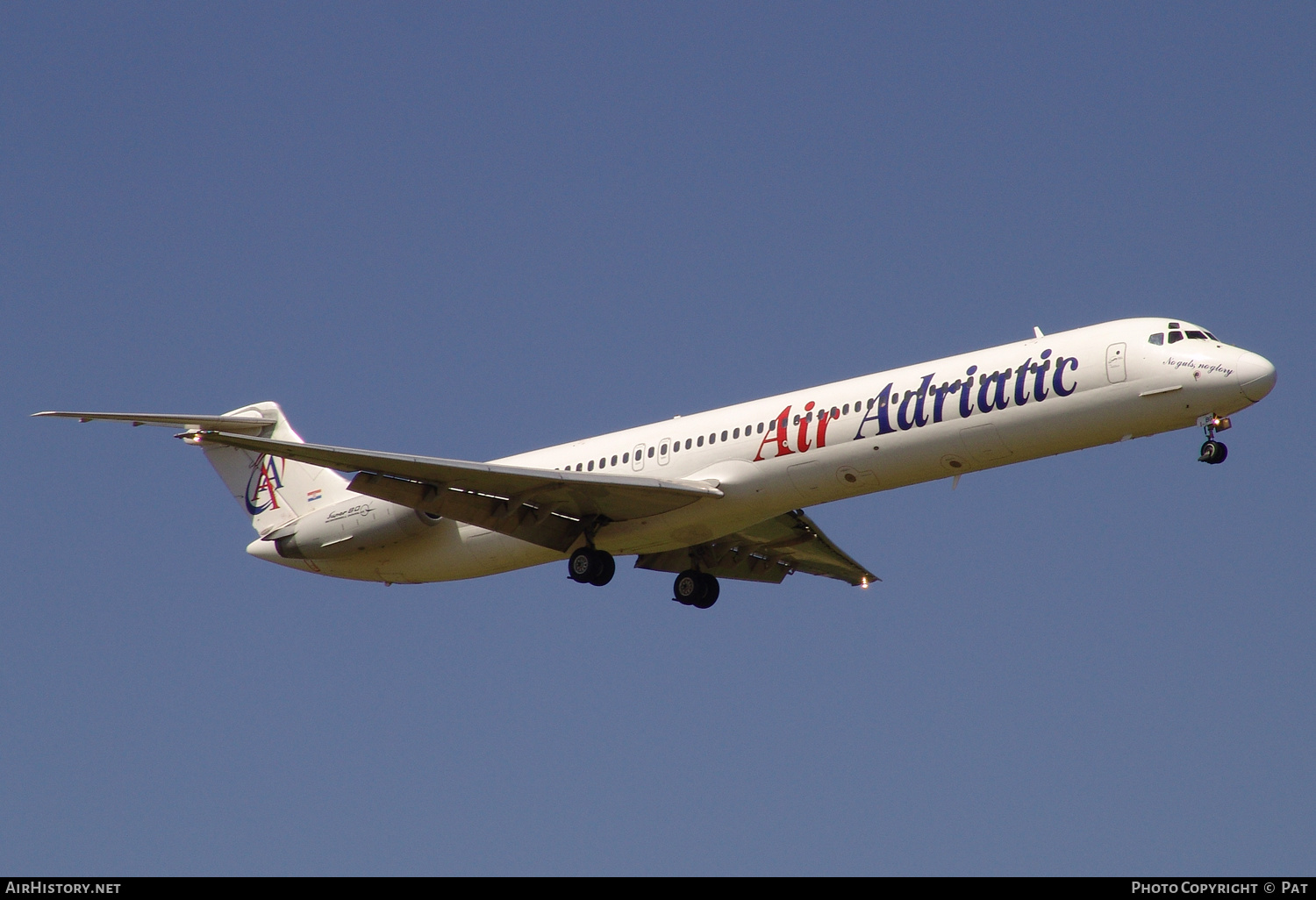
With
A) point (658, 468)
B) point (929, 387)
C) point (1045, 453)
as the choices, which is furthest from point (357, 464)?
point (1045, 453)

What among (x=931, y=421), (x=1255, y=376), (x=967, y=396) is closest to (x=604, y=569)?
(x=931, y=421)

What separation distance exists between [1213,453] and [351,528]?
14.3 metres

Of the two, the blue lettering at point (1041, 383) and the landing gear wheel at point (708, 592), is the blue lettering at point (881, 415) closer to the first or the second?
the blue lettering at point (1041, 383)

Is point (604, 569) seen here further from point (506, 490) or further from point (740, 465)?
point (740, 465)

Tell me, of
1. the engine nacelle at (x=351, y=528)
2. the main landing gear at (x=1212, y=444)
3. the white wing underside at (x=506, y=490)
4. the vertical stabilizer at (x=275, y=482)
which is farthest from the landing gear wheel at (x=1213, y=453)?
the vertical stabilizer at (x=275, y=482)

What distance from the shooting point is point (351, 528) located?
27.2 meters

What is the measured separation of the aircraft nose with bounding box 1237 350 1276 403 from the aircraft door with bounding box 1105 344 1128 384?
1540 mm
